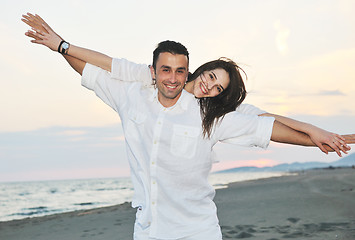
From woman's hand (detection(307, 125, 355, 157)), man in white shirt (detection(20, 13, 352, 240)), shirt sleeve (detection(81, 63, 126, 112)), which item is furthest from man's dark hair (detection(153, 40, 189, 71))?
woman's hand (detection(307, 125, 355, 157))

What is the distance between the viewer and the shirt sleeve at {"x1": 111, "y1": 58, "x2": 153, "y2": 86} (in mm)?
3412

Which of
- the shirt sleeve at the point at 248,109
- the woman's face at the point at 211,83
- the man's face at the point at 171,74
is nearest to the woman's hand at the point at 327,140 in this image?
the shirt sleeve at the point at 248,109

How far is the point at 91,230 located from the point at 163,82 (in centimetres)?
678

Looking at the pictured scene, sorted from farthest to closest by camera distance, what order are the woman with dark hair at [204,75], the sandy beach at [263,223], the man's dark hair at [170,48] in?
the sandy beach at [263,223] < the woman with dark hair at [204,75] < the man's dark hair at [170,48]

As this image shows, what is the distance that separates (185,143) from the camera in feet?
10.2

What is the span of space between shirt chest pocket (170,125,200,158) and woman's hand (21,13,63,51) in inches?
55.5

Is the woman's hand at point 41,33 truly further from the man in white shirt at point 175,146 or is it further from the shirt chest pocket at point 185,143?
the shirt chest pocket at point 185,143

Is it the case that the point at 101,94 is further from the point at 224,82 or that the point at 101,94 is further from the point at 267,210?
the point at 267,210

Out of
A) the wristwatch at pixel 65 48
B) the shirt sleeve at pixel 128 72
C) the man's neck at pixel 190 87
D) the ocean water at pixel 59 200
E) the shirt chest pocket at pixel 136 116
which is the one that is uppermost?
the wristwatch at pixel 65 48

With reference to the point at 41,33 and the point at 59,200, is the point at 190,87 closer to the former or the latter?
the point at 41,33

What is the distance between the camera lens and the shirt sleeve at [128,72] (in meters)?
3.41

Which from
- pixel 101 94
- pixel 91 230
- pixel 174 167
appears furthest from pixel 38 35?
pixel 91 230

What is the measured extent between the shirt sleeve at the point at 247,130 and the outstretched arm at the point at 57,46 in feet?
3.85

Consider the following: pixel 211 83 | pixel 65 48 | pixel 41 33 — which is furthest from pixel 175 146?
pixel 41 33
